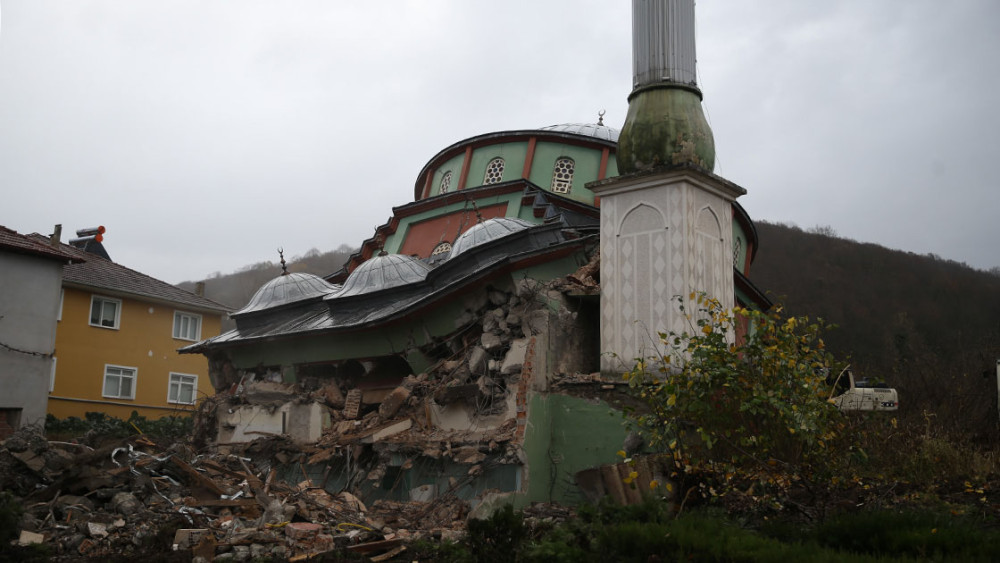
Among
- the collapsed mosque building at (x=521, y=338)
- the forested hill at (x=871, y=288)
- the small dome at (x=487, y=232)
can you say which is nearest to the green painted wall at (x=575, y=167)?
the collapsed mosque building at (x=521, y=338)

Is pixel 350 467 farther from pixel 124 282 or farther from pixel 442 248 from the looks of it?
pixel 124 282

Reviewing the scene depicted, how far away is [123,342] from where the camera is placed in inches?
1251

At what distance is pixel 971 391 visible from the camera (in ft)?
54.1

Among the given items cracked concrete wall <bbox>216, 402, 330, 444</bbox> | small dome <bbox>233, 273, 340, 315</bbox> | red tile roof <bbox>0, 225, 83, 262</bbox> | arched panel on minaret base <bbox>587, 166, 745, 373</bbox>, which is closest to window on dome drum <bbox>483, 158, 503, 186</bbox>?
small dome <bbox>233, 273, 340, 315</bbox>

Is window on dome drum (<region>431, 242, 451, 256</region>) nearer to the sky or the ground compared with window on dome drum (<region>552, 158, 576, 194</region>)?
nearer to the ground

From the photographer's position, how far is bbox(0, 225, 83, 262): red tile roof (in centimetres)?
2370

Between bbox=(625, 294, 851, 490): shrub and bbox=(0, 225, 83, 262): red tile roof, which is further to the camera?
bbox=(0, 225, 83, 262): red tile roof

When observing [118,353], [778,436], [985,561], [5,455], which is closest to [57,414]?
[118,353]

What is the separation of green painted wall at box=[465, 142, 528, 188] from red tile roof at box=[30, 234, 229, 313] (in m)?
14.9

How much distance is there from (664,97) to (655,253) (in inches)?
111

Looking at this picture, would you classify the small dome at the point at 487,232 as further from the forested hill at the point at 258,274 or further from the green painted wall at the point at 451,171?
the forested hill at the point at 258,274

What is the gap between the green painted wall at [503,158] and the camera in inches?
909

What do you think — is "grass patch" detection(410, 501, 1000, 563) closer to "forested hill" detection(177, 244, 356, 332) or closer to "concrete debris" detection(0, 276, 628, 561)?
"concrete debris" detection(0, 276, 628, 561)

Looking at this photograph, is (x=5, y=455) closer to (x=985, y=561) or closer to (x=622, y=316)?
(x=622, y=316)
